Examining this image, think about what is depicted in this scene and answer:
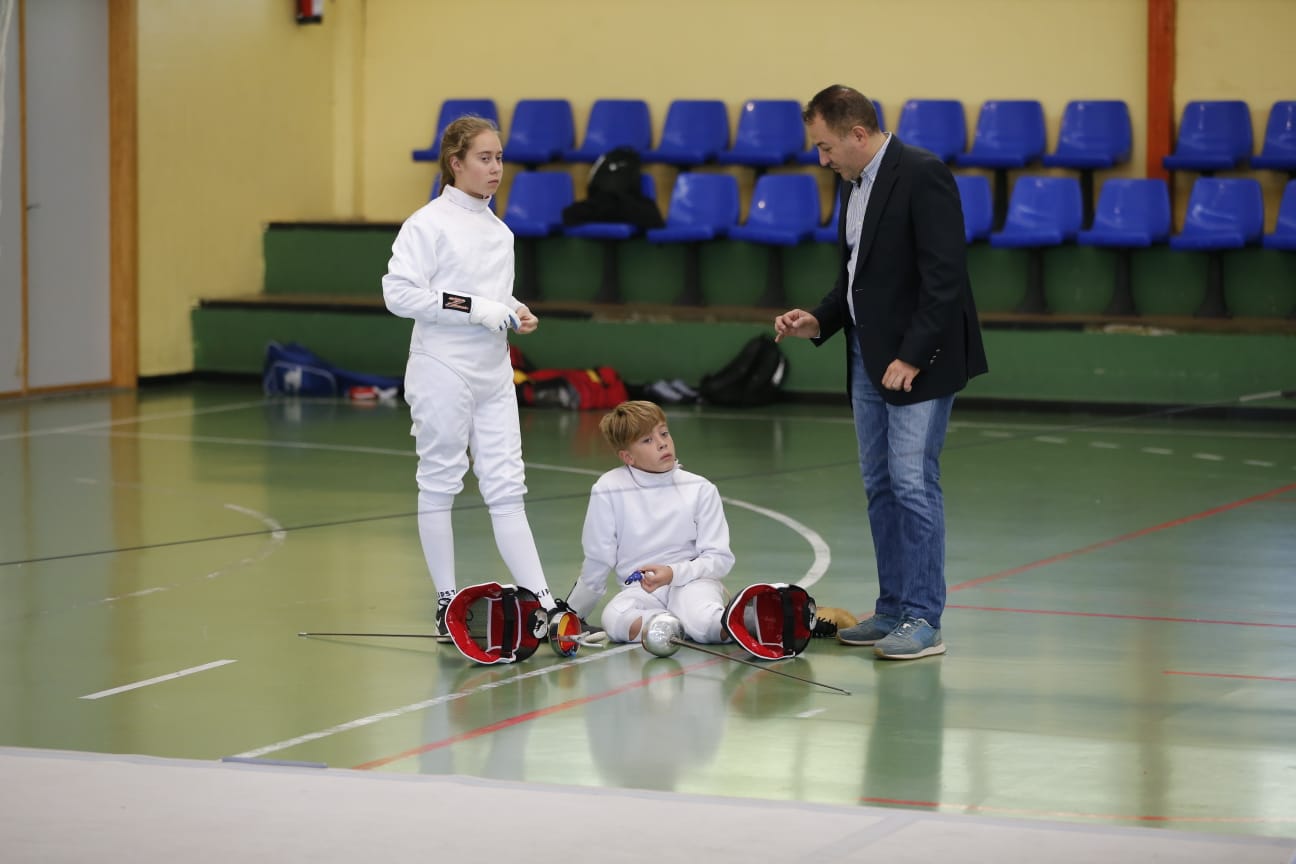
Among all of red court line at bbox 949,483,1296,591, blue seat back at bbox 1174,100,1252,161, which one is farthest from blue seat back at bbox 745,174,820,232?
red court line at bbox 949,483,1296,591

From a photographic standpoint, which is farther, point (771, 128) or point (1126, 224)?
point (771, 128)

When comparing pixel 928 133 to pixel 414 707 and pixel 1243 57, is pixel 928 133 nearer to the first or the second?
pixel 1243 57

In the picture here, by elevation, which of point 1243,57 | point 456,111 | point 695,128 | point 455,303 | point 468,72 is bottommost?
point 455,303

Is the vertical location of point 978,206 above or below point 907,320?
above

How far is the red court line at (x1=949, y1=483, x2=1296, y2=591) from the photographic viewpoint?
6484 millimetres

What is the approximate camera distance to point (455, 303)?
534 cm

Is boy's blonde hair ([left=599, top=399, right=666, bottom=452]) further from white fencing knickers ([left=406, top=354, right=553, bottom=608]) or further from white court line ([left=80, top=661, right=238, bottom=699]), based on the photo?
white court line ([left=80, top=661, right=238, bottom=699])

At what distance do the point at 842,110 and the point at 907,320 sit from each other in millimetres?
633

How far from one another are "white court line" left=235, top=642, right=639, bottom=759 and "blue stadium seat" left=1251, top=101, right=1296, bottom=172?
27.3ft

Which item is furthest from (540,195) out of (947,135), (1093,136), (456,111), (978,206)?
(1093,136)

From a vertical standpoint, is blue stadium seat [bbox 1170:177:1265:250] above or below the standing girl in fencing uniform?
above

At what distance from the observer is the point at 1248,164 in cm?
1248

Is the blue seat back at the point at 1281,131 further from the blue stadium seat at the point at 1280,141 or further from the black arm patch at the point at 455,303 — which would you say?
the black arm patch at the point at 455,303

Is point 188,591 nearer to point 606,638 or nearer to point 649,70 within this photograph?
point 606,638
